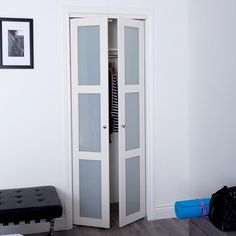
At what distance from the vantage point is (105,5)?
3709 millimetres

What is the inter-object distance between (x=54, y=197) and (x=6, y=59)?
1310mm

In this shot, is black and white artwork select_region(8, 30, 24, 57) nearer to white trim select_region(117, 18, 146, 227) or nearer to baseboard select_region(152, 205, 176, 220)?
white trim select_region(117, 18, 146, 227)

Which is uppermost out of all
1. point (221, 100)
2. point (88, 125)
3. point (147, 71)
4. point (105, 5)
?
point (105, 5)

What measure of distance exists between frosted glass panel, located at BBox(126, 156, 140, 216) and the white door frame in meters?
0.11

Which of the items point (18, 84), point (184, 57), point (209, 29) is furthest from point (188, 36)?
point (18, 84)

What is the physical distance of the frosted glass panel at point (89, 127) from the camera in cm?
376

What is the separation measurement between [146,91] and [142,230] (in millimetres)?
1362

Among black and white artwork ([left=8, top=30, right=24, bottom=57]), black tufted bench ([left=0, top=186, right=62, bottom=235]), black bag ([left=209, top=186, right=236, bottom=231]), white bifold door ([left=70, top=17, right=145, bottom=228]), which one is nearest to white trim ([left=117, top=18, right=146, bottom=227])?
white bifold door ([left=70, top=17, right=145, bottom=228])

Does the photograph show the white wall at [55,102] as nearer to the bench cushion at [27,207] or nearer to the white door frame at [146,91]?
the white door frame at [146,91]

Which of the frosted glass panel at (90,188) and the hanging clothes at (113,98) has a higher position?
the hanging clothes at (113,98)

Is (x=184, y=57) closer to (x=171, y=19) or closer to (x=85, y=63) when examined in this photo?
(x=171, y=19)

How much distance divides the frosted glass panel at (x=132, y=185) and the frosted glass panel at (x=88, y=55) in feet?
2.91

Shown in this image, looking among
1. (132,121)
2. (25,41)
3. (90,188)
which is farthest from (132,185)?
(25,41)

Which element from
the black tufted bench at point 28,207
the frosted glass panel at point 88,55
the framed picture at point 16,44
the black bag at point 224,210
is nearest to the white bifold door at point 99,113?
the frosted glass panel at point 88,55
